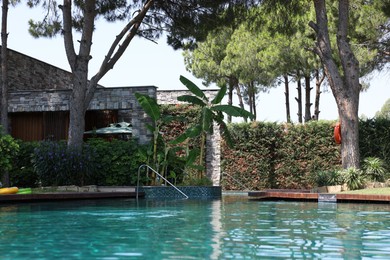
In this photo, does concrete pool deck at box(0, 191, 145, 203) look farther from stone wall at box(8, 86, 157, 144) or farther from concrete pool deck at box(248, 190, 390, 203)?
stone wall at box(8, 86, 157, 144)

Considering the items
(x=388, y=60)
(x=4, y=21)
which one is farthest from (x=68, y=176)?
(x=388, y=60)

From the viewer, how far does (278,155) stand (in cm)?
2100

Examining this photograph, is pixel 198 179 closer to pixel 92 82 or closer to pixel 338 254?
pixel 92 82

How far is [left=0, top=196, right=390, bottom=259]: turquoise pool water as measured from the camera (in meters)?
5.71

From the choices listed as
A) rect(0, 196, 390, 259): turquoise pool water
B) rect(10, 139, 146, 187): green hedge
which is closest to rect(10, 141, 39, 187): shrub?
rect(10, 139, 146, 187): green hedge

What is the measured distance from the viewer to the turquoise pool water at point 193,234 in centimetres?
571

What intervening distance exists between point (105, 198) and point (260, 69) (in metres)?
20.4

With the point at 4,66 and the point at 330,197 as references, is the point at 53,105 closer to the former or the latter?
the point at 4,66

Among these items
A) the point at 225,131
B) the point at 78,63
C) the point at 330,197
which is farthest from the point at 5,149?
the point at 330,197

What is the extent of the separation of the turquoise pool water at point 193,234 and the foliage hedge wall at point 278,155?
30.9 ft

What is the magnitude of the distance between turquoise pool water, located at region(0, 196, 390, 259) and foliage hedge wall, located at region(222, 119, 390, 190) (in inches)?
371

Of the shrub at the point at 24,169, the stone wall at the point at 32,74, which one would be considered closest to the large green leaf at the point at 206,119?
the shrub at the point at 24,169

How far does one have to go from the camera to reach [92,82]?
1853 centimetres

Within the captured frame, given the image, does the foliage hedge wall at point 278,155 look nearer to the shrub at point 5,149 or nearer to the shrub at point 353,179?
the shrub at point 353,179
